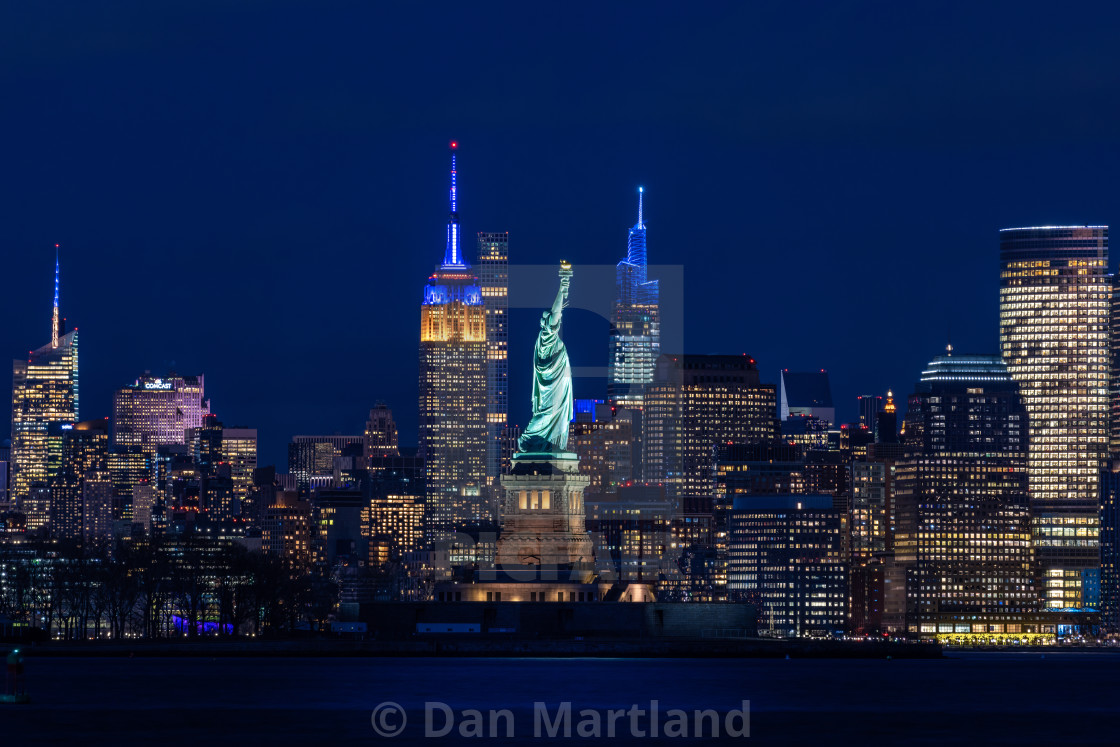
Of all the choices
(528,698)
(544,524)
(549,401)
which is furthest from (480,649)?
(528,698)

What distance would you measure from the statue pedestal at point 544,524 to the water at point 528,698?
9.20m

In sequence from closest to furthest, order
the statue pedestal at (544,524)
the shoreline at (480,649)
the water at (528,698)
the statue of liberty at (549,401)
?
1. the water at (528,698)
2. the shoreline at (480,649)
3. the statue pedestal at (544,524)
4. the statue of liberty at (549,401)

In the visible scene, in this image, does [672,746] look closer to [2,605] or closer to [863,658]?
[863,658]

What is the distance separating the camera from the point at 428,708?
87.3 metres

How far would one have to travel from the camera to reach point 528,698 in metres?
96.9

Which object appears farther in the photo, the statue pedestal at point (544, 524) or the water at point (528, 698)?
the statue pedestal at point (544, 524)

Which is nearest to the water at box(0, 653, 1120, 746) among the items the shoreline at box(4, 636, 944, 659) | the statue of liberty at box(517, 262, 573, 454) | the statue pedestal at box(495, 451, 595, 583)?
the shoreline at box(4, 636, 944, 659)

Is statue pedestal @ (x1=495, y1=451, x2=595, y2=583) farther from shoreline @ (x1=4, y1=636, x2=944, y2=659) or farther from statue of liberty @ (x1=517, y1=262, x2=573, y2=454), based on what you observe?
shoreline @ (x1=4, y1=636, x2=944, y2=659)

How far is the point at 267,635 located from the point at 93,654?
22.4 m

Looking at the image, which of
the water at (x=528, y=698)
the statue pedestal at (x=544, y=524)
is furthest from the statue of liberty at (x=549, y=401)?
the water at (x=528, y=698)

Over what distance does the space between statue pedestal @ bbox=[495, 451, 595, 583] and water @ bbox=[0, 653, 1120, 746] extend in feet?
30.2

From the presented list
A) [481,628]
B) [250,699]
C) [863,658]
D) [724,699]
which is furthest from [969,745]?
[863,658]

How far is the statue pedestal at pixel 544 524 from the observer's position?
14300cm

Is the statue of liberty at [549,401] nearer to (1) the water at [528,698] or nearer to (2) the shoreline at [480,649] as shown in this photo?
(2) the shoreline at [480,649]
